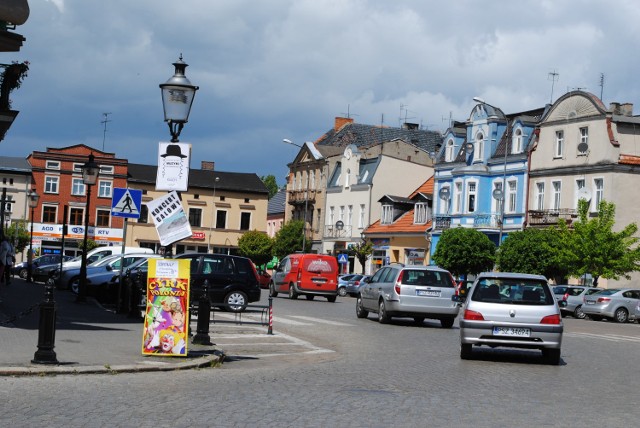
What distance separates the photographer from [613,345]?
25453 mm

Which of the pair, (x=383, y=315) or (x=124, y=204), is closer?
(x=124, y=204)

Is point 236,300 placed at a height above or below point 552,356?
above

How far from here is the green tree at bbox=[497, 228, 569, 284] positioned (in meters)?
54.6

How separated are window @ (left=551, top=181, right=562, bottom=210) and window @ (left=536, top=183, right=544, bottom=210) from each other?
113 cm

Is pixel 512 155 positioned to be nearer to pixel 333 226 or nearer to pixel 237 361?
pixel 333 226

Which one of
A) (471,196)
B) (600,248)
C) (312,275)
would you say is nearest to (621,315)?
(600,248)

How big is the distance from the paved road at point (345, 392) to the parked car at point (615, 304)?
22.8m

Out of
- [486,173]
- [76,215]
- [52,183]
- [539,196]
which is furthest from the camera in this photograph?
[76,215]

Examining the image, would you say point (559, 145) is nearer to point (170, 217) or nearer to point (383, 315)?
point (383, 315)

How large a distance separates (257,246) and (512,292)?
79.0m

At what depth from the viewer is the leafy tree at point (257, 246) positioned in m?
96.8

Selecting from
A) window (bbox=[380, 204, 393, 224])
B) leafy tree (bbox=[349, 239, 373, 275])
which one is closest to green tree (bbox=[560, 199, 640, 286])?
leafy tree (bbox=[349, 239, 373, 275])

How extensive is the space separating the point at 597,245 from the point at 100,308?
29.9 meters

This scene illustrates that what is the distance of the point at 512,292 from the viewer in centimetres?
1888
